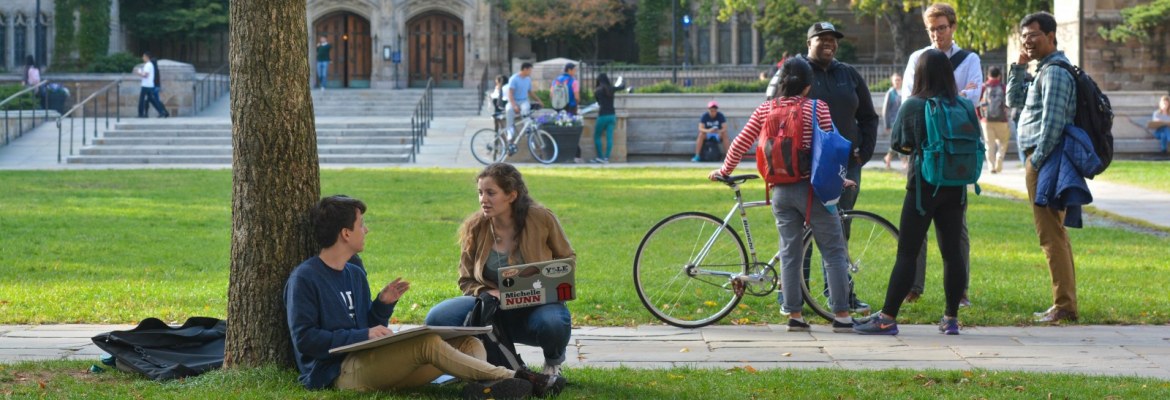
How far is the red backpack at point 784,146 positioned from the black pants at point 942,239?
0.68 metres

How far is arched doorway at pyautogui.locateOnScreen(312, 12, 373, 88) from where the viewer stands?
46.9 meters

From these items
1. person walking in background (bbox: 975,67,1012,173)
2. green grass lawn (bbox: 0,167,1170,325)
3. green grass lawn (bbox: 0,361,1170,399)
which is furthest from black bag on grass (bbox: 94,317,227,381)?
person walking in background (bbox: 975,67,1012,173)

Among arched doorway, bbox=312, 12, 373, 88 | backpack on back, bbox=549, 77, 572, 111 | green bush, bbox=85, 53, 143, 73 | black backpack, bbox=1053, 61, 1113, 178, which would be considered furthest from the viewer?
arched doorway, bbox=312, 12, 373, 88

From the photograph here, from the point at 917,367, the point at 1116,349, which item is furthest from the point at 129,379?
the point at 1116,349

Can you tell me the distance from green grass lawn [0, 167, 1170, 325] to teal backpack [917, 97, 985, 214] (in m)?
1.09

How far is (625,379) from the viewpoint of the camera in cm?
669

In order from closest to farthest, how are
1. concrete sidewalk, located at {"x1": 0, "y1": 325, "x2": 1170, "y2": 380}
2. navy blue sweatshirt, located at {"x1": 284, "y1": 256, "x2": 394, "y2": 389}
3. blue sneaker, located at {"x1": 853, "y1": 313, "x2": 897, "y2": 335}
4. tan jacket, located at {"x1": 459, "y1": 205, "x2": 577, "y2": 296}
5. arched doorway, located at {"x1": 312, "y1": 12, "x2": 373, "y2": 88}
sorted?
navy blue sweatshirt, located at {"x1": 284, "y1": 256, "x2": 394, "y2": 389} → tan jacket, located at {"x1": 459, "y1": 205, "x2": 577, "y2": 296} → concrete sidewalk, located at {"x1": 0, "y1": 325, "x2": 1170, "y2": 380} → blue sneaker, located at {"x1": 853, "y1": 313, "x2": 897, "y2": 335} → arched doorway, located at {"x1": 312, "y1": 12, "x2": 373, "y2": 88}

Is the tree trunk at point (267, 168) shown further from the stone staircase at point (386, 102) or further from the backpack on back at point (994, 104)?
the stone staircase at point (386, 102)

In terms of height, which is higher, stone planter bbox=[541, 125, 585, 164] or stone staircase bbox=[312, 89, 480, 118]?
stone staircase bbox=[312, 89, 480, 118]

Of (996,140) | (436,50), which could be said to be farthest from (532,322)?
(436,50)

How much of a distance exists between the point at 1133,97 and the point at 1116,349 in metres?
22.8

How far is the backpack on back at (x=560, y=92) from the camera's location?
27219 mm

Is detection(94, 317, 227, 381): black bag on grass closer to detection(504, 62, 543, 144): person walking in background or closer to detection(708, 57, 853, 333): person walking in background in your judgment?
detection(708, 57, 853, 333): person walking in background

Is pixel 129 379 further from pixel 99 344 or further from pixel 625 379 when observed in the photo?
pixel 625 379
